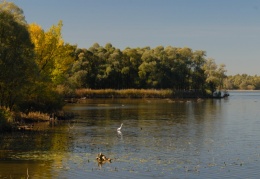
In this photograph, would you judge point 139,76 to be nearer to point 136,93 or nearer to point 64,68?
point 136,93

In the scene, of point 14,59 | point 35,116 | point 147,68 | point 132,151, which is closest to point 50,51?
point 35,116

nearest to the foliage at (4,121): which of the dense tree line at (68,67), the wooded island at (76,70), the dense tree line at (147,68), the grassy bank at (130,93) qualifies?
the wooded island at (76,70)

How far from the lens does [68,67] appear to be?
232 ft

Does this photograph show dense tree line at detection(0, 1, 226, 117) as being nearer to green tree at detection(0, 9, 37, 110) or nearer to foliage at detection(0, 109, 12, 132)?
green tree at detection(0, 9, 37, 110)

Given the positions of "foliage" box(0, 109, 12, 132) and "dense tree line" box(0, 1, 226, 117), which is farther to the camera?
"dense tree line" box(0, 1, 226, 117)

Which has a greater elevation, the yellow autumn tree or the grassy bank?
the yellow autumn tree

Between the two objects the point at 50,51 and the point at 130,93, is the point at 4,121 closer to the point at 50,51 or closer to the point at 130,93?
the point at 50,51

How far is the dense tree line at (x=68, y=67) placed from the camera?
49.7m

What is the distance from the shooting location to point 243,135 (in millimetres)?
46938

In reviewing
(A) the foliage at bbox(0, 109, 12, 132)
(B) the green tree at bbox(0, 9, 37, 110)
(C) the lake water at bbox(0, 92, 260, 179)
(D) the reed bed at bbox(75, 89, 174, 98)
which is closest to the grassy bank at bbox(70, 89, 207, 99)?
(D) the reed bed at bbox(75, 89, 174, 98)

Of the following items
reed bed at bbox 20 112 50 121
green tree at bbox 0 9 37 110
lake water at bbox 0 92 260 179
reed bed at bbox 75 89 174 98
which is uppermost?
green tree at bbox 0 9 37 110

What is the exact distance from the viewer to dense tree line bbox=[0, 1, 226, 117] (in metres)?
49.7

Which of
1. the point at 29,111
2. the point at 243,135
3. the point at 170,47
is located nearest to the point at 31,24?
the point at 29,111

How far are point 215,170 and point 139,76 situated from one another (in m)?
131
